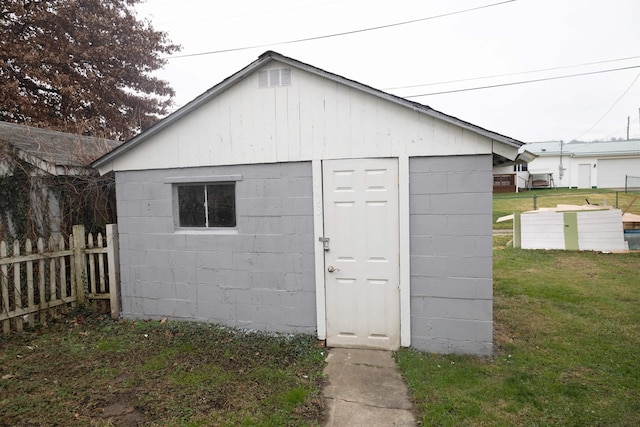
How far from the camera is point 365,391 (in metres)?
3.83

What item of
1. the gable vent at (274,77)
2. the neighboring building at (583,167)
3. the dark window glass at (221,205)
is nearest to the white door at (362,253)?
the gable vent at (274,77)

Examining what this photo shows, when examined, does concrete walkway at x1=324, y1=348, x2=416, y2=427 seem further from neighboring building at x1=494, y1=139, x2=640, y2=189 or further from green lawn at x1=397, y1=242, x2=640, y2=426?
neighboring building at x1=494, y1=139, x2=640, y2=189

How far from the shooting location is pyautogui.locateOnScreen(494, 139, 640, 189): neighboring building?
32.2m

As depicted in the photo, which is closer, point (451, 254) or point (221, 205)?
point (451, 254)

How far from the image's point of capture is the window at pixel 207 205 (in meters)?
5.42

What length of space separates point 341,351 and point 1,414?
3525mm

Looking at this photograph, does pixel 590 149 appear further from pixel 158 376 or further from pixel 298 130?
pixel 158 376

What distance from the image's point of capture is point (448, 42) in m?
14.1

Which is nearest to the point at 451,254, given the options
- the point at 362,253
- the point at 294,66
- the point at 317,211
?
the point at 362,253

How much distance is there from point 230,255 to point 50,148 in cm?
419

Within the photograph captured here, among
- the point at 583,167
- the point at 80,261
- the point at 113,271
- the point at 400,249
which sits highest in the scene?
the point at 583,167

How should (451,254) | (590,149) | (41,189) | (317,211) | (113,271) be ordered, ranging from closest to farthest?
1. (451,254)
2. (317,211)
3. (113,271)
4. (41,189)
5. (590,149)

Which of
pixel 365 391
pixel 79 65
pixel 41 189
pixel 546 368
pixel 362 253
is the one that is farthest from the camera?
pixel 79 65

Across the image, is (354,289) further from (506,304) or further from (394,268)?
(506,304)
